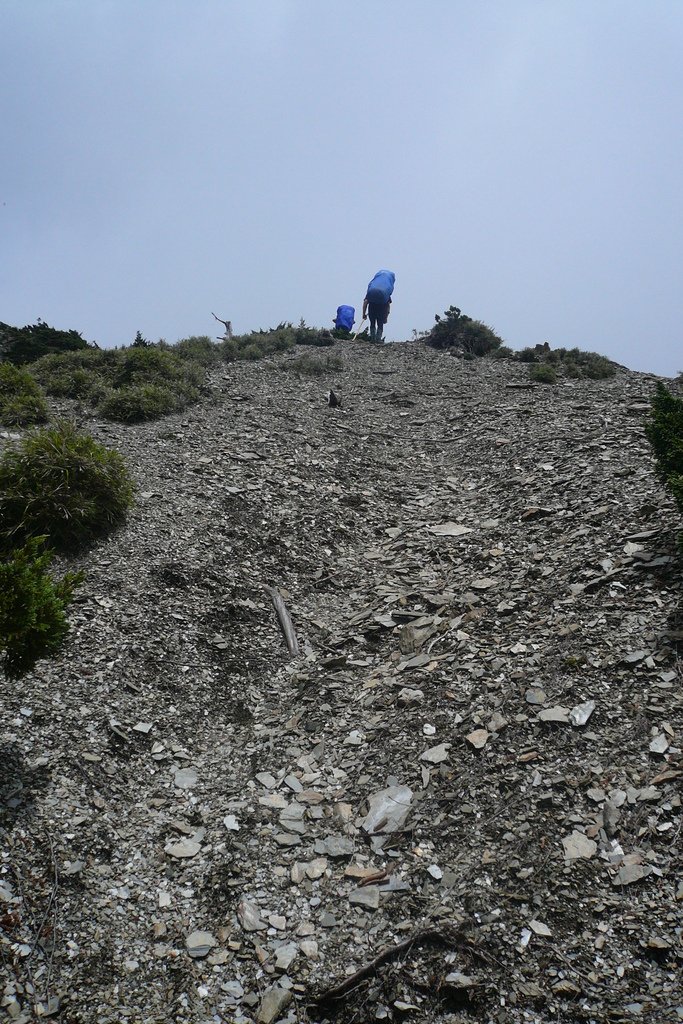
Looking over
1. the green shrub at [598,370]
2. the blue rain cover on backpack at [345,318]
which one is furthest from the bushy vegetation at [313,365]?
the green shrub at [598,370]

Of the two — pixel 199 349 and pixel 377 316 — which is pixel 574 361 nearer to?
pixel 377 316

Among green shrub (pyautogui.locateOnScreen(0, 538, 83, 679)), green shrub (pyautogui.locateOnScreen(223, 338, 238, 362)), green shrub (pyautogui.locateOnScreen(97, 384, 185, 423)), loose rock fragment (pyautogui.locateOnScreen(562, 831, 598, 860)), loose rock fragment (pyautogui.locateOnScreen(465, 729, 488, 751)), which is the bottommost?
loose rock fragment (pyautogui.locateOnScreen(562, 831, 598, 860))

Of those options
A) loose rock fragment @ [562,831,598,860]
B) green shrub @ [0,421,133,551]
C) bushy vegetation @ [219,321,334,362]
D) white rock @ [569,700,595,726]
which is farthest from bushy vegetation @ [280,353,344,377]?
Result: loose rock fragment @ [562,831,598,860]

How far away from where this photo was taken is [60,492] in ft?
29.2

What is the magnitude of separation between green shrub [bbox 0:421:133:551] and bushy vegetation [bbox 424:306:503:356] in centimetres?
1936

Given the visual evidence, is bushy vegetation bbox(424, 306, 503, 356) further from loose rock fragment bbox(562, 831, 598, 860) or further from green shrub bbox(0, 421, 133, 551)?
loose rock fragment bbox(562, 831, 598, 860)

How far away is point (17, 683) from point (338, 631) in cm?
393

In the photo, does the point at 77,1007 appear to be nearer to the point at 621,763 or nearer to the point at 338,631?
the point at 621,763

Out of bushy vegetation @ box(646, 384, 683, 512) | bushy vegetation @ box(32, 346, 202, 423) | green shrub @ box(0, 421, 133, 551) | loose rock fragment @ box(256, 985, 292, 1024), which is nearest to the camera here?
loose rock fragment @ box(256, 985, 292, 1024)

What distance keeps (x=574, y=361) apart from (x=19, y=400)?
17.9m

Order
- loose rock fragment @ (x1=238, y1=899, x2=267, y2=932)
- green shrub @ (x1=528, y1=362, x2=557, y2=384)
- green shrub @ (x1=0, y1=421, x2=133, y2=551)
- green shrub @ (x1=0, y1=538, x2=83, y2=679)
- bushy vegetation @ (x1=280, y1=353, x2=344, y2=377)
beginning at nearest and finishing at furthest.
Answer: loose rock fragment @ (x1=238, y1=899, x2=267, y2=932), green shrub @ (x1=0, y1=538, x2=83, y2=679), green shrub @ (x1=0, y1=421, x2=133, y2=551), green shrub @ (x1=528, y1=362, x2=557, y2=384), bushy vegetation @ (x1=280, y1=353, x2=344, y2=377)

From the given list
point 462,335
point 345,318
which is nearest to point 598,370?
point 462,335

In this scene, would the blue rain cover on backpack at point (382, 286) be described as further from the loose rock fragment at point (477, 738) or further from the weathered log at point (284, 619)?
the loose rock fragment at point (477, 738)

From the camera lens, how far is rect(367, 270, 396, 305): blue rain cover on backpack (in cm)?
2650
